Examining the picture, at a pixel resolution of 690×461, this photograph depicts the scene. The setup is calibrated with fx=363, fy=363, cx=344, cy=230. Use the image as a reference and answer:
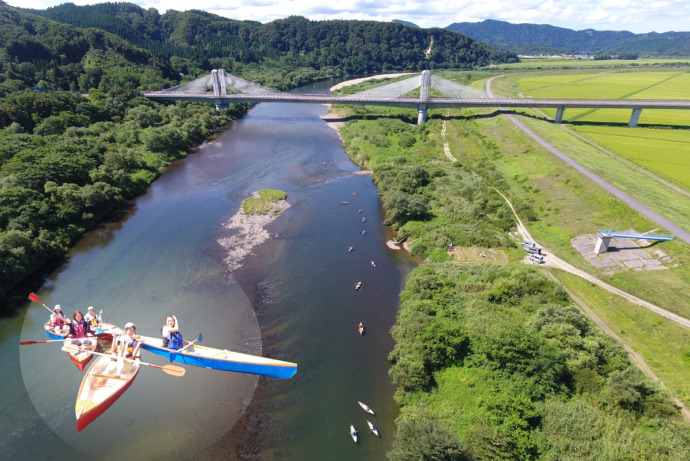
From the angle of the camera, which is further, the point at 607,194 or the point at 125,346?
the point at 607,194

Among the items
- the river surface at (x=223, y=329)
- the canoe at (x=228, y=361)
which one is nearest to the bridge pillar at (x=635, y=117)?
the river surface at (x=223, y=329)

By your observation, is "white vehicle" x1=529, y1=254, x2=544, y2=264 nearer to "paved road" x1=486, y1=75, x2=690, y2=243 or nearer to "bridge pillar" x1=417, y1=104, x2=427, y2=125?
"paved road" x1=486, y1=75, x2=690, y2=243

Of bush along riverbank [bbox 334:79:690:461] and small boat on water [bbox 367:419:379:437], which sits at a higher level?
bush along riverbank [bbox 334:79:690:461]

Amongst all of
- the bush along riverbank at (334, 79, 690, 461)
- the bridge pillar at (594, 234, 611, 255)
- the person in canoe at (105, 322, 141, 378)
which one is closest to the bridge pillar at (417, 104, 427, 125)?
the bush along riverbank at (334, 79, 690, 461)

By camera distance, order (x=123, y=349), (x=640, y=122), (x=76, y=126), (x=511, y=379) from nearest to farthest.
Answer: (x=123, y=349) < (x=511, y=379) < (x=76, y=126) < (x=640, y=122)

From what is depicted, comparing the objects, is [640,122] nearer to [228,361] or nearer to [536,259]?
[536,259]

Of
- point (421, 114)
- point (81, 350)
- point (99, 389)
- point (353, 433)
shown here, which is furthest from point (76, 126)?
point (353, 433)
